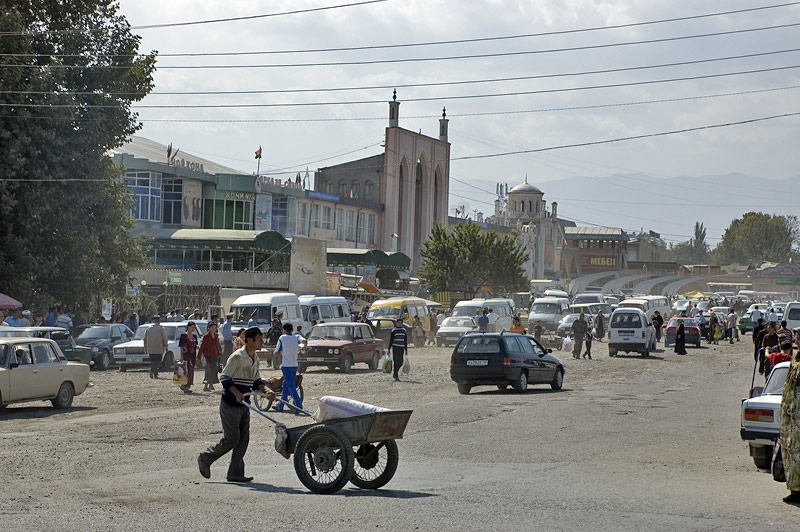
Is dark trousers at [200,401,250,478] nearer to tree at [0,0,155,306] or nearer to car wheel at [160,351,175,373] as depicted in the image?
car wheel at [160,351,175,373]

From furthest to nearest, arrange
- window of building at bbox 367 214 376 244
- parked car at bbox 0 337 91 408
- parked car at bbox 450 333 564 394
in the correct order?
window of building at bbox 367 214 376 244 → parked car at bbox 450 333 564 394 → parked car at bbox 0 337 91 408

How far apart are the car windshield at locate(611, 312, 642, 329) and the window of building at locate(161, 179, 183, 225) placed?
1453 inches

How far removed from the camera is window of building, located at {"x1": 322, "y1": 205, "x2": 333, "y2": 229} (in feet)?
293

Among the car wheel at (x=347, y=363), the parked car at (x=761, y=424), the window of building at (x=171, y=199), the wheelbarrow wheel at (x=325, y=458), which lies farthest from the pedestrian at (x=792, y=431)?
the window of building at (x=171, y=199)

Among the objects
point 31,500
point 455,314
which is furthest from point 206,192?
point 31,500

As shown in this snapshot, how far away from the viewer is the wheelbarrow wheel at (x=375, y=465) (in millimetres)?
11820

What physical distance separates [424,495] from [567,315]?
152 ft

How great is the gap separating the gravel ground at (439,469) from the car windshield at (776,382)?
1.04 m

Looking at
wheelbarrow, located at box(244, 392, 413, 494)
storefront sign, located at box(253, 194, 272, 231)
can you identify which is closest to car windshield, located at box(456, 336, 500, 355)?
wheelbarrow, located at box(244, 392, 413, 494)

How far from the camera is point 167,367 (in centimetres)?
3281

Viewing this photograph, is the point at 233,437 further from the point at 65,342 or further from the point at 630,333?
the point at 630,333

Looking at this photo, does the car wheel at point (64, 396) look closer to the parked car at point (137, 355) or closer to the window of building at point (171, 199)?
the parked car at point (137, 355)

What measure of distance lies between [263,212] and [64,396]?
57.5 meters

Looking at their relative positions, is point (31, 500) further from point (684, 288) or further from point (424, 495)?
point (684, 288)
